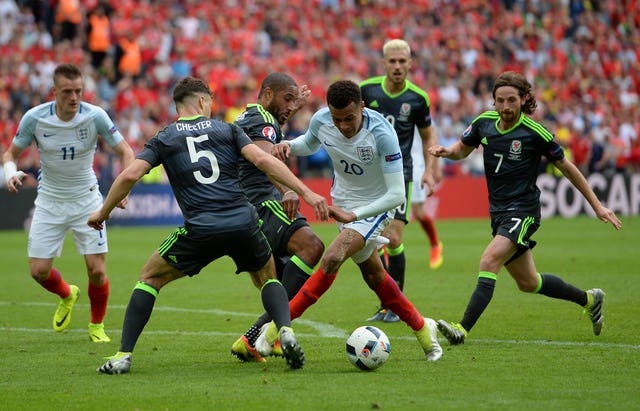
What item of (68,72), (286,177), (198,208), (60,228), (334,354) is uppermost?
(68,72)

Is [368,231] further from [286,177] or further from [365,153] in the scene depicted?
[286,177]

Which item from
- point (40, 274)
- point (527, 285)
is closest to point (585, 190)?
point (527, 285)

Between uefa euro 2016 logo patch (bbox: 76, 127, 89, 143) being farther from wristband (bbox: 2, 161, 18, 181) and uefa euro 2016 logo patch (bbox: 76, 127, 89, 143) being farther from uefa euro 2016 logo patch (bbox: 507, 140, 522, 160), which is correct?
uefa euro 2016 logo patch (bbox: 507, 140, 522, 160)

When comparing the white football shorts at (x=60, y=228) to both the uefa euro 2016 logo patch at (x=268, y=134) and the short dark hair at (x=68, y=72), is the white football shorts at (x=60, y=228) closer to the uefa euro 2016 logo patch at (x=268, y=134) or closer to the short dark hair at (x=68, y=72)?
the short dark hair at (x=68, y=72)

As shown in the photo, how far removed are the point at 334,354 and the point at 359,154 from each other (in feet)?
5.41

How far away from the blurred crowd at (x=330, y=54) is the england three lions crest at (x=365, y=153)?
16626mm

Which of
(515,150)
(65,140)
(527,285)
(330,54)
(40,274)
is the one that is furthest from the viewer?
(330,54)

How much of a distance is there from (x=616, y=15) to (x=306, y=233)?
30.2 m

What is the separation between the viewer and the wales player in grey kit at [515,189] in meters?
9.14

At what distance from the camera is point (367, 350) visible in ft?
25.0

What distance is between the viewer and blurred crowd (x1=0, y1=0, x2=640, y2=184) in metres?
25.7

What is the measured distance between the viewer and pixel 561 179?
27031 mm

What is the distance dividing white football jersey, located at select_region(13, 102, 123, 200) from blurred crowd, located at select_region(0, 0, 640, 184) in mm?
13948

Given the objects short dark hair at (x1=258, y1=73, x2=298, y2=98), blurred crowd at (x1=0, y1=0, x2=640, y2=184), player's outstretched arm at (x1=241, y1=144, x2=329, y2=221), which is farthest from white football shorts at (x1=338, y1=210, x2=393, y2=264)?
blurred crowd at (x1=0, y1=0, x2=640, y2=184)
